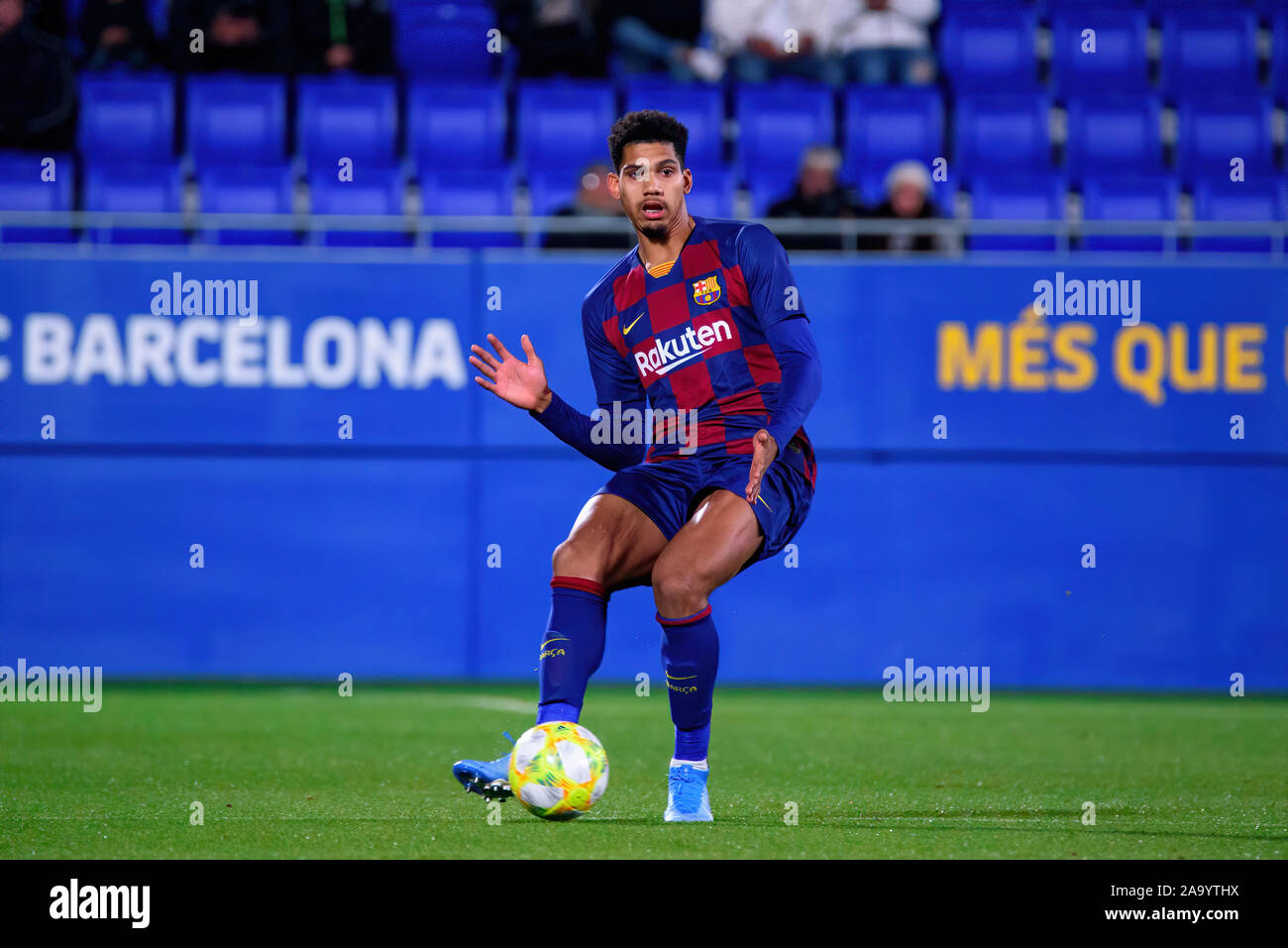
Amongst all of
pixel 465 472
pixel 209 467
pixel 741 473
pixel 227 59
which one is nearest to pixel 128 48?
pixel 227 59

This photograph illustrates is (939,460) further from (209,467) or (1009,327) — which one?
(209,467)

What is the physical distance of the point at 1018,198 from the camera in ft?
39.3

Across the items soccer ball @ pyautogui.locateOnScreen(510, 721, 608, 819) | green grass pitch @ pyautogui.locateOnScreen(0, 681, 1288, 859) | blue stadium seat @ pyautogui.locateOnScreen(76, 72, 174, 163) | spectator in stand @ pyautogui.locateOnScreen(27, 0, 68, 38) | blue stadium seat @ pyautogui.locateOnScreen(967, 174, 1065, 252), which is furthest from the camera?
spectator in stand @ pyautogui.locateOnScreen(27, 0, 68, 38)

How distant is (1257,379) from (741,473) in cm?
703

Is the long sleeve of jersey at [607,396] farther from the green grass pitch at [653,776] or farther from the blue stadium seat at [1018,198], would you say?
the blue stadium seat at [1018,198]

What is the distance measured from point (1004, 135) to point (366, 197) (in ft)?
15.2

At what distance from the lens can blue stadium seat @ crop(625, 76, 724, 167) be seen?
40.3 ft

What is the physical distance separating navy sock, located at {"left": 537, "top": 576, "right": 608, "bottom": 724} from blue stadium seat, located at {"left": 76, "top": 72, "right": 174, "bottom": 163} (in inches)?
324

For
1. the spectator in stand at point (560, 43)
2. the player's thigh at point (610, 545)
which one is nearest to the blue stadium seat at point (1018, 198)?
the spectator in stand at point (560, 43)

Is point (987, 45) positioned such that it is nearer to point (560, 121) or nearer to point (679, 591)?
point (560, 121)

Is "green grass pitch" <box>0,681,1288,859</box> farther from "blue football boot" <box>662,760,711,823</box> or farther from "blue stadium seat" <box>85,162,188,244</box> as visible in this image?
"blue stadium seat" <box>85,162,188,244</box>

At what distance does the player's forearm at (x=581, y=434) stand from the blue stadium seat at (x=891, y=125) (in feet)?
23.4

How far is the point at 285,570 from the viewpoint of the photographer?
1123cm

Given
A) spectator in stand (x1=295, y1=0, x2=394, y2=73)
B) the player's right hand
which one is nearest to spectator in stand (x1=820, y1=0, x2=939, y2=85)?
spectator in stand (x1=295, y1=0, x2=394, y2=73)
